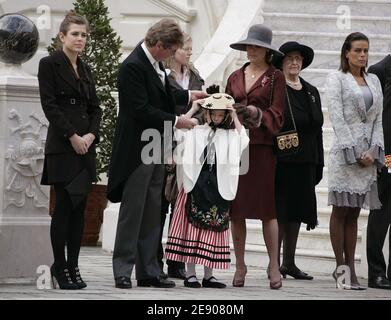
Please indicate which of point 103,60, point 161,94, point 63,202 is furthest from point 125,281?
point 103,60

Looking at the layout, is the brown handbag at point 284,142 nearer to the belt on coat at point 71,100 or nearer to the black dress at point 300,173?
the black dress at point 300,173

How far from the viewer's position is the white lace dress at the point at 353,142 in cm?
965

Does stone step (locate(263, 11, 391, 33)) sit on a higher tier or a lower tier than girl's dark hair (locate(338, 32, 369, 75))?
higher

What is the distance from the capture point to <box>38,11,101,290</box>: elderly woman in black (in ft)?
28.8

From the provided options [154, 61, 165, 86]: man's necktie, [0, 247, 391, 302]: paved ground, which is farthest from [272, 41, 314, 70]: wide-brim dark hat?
[0, 247, 391, 302]: paved ground

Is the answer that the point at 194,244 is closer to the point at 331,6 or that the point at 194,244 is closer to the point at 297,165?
the point at 297,165

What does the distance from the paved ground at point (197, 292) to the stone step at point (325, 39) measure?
189 inches

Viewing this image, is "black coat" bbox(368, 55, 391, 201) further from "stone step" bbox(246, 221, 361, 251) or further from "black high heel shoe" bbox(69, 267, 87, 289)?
"black high heel shoe" bbox(69, 267, 87, 289)

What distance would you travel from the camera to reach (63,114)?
28.9 feet

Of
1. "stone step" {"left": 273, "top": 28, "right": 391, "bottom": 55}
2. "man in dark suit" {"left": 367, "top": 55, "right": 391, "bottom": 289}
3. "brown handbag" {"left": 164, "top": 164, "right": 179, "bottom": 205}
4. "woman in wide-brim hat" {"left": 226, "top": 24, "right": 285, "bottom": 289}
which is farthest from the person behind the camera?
"stone step" {"left": 273, "top": 28, "right": 391, "bottom": 55}

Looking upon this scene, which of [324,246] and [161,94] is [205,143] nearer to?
[161,94]

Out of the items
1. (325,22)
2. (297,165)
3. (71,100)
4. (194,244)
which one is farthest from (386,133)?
(325,22)

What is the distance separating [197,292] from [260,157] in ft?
3.97

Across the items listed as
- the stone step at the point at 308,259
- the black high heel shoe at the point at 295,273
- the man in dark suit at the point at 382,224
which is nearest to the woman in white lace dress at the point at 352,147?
the man in dark suit at the point at 382,224
